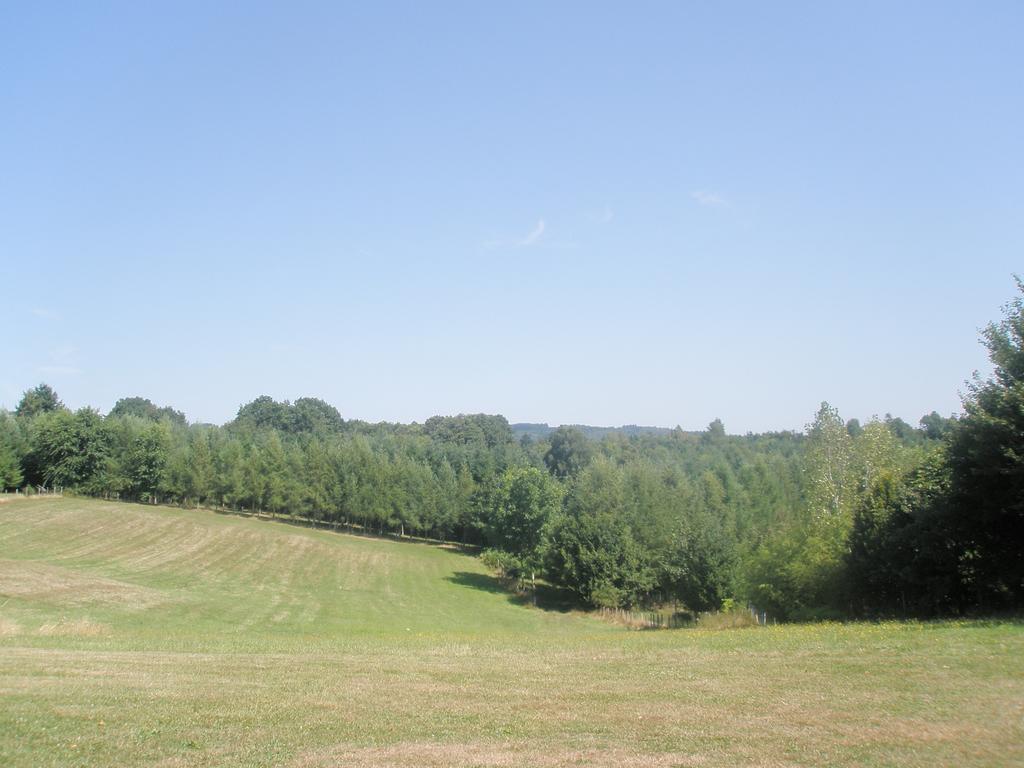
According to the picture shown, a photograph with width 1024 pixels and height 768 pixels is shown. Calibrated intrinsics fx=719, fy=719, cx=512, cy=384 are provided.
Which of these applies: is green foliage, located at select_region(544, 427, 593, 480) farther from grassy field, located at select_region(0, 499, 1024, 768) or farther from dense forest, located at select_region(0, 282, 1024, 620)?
grassy field, located at select_region(0, 499, 1024, 768)

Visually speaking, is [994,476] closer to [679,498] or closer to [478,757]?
[478,757]

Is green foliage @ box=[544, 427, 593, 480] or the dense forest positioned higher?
green foliage @ box=[544, 427, 593, 480]

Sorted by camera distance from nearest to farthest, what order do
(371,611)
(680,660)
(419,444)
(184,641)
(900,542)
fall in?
1. (680,660)
2. (184,641)
3. (900,542)
4. (371,611)
5. (419,444)

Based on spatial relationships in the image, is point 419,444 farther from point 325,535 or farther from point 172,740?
point 172,740

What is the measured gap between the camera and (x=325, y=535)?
99125mm

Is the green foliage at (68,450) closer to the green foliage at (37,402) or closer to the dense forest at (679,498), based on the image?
the dense forest at (679,498)

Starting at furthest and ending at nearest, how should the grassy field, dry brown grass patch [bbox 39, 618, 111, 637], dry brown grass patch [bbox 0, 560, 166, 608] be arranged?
1. dry brown grass patch [bbox 0, 560, 166, 608]
2. dry brown grass patch [bbox 39, 618, 111, 637]
3. the grassy field

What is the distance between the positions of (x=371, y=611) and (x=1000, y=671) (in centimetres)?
4784

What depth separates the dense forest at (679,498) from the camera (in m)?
26.7

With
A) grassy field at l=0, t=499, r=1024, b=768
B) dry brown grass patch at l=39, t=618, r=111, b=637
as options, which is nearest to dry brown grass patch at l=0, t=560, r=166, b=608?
grassy field at l=0, t=499, r=1024, b=768

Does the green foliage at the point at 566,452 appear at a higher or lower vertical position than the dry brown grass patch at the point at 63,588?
higher

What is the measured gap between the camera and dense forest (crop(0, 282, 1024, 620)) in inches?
1051

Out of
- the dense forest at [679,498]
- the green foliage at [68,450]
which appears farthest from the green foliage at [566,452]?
the green foliage at [68,450]

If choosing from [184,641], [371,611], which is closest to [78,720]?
[184,641]
